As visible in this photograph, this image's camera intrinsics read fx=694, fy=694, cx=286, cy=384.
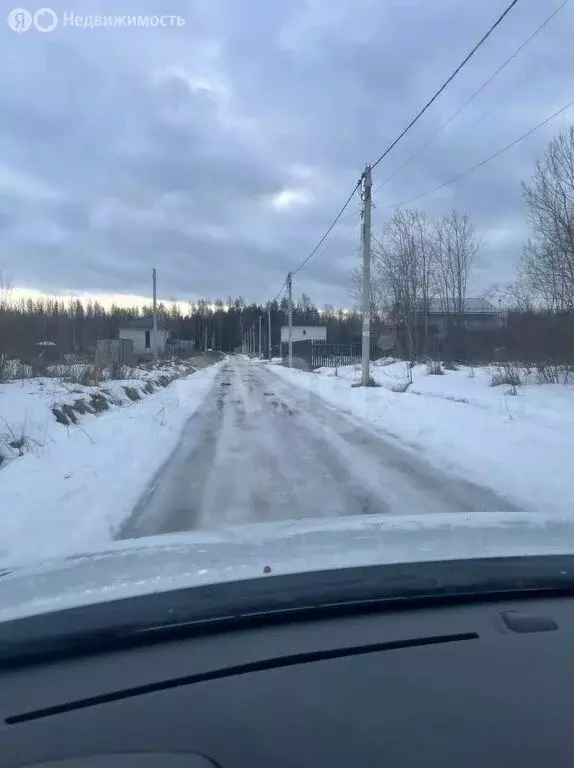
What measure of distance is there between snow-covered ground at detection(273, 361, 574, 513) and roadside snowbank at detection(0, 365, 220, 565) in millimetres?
4378

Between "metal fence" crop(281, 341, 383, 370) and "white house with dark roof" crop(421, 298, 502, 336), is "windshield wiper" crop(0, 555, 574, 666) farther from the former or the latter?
"metal fence" crop(281, 341, 383, 370)

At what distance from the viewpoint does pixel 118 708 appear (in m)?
1.94

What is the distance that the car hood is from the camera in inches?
106

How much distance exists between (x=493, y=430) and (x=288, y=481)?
551cm

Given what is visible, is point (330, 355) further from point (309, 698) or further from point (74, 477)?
point (309, 698)

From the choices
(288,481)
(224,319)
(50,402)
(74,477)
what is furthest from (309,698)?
(224,319)

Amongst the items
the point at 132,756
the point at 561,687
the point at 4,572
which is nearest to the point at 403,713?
the point at 561,687

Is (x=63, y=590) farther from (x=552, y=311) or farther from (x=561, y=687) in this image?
(x=552, y=311)

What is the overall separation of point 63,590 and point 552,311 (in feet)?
73.7

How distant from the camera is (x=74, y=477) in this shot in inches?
351

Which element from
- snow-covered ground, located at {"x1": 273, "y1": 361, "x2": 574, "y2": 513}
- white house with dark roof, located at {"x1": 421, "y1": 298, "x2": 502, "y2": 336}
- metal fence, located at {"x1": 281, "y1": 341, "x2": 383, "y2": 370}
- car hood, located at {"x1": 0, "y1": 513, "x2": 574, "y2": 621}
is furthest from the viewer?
metal fence, located at {"x1": 281, "y1": 341, "x2": 383, "y2": 370}

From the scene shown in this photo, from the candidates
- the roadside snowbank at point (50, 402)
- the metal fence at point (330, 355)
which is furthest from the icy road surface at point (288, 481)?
the metal fence at point (330, 355)

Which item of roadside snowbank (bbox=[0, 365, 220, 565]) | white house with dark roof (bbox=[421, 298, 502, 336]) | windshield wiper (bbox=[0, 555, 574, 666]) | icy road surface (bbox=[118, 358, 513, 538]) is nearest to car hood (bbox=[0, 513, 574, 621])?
windshield wiper (bbox=[0, 555, 574, 666])

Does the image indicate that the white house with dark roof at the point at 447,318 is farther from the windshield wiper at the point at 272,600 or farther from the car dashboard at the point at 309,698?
the car dashboard at the point at 309,698
